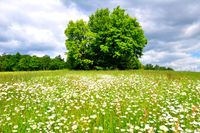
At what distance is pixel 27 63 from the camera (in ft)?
Result: 367

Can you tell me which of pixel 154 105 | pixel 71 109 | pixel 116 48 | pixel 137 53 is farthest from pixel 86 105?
pixel 137 53

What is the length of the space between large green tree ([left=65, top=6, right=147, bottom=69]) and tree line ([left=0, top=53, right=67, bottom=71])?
50.7 metres

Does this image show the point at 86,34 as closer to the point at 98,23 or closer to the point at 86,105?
the point at 98,23

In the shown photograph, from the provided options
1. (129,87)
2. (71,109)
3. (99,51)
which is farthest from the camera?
(99,51)

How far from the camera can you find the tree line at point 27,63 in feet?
358

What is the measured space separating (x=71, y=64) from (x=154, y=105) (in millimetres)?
50112

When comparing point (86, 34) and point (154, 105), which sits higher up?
point (86, 34)

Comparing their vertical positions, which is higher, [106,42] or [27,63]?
[106,42]

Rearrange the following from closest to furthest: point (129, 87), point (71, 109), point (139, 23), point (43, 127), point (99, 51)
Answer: point (43, 127), point (71, 109), point (129, 87), point (99, 51), point (139, 23)

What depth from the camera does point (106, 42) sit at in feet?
184

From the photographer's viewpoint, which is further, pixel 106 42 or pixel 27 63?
pixel 27 63

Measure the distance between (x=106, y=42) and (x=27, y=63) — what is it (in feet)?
206

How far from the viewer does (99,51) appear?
5847 centimetres

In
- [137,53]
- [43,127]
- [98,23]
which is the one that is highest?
[98,23]
